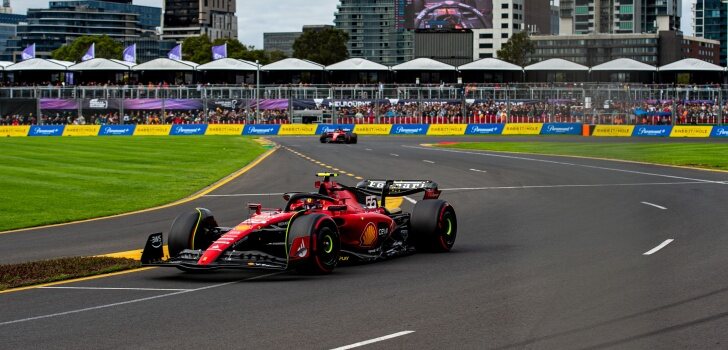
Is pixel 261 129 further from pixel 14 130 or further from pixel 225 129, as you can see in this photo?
pixel 14 130

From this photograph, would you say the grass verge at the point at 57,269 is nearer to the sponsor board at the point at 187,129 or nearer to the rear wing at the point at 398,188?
the rear wing at the point at 398,188

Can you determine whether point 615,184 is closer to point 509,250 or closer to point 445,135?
point 509,250

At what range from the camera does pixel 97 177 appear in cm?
3338

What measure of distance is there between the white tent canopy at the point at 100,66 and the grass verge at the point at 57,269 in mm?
82091

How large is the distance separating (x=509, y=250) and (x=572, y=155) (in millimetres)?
33633

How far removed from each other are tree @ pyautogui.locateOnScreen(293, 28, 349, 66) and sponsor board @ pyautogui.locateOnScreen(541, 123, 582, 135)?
105 metres

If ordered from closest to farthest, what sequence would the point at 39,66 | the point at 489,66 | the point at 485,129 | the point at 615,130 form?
1. the point at 615,130
2. the point at 485,129
3. the point at 39,66
4. the point at 489,66

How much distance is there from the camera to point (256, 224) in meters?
14.6

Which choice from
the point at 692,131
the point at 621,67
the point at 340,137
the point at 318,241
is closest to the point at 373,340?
the point at 318,241

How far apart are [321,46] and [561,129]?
109 meters

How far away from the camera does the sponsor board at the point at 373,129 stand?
79.6 m

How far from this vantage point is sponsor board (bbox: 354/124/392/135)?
79625 millimetres

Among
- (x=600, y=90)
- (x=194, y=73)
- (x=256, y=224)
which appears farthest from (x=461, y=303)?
(x=194, y=73)

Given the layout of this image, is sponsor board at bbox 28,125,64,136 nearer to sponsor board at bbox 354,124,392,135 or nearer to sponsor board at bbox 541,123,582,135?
sponsor board at bbox 354,124,392,135
